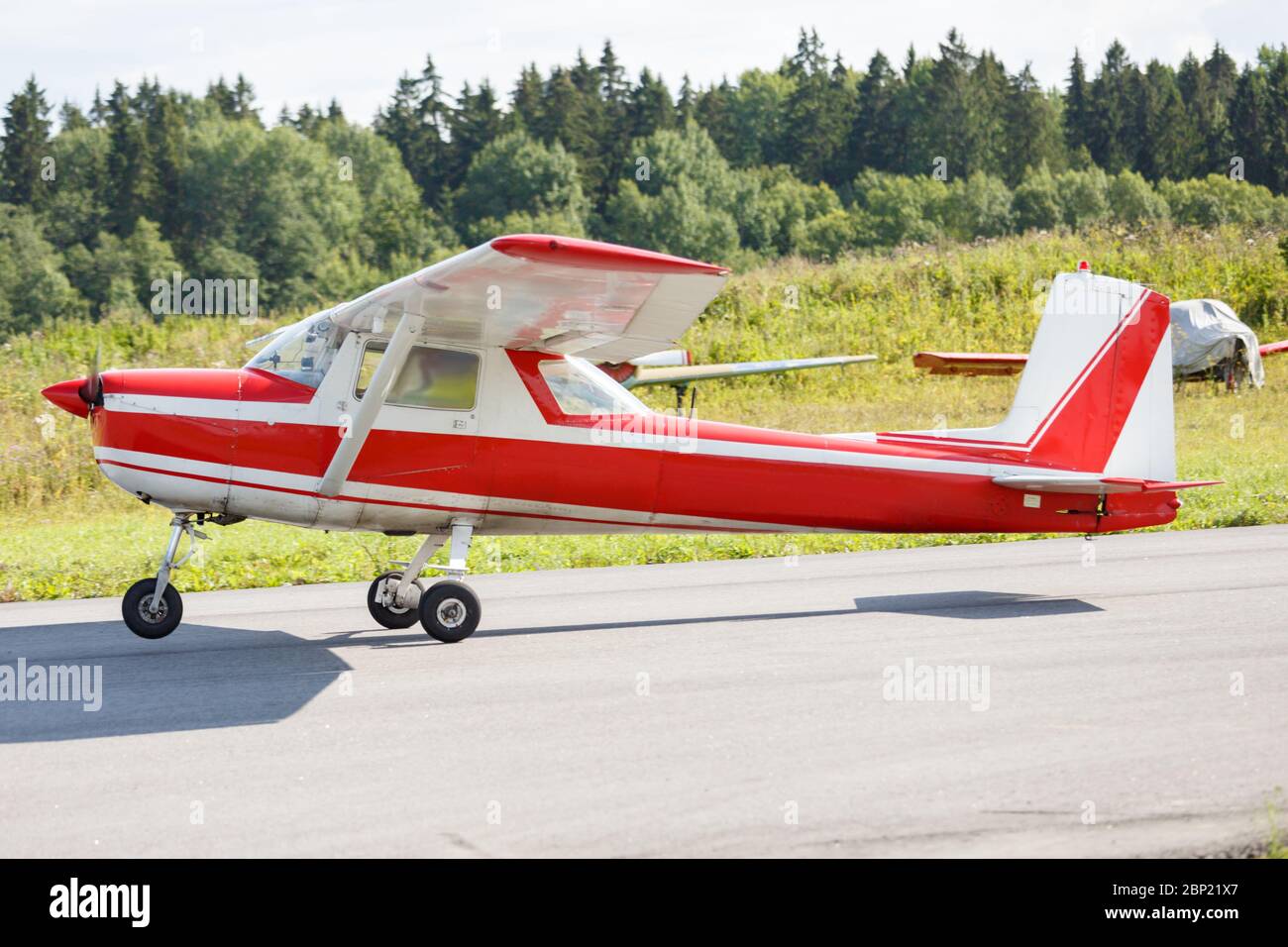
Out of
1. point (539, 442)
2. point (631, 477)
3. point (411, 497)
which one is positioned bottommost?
point (411, 497)

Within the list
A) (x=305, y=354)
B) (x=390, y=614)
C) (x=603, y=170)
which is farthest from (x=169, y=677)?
(x=603, y=170)

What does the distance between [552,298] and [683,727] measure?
2.98 meters

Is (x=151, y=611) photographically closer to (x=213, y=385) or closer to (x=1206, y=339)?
(x=213, y=385)

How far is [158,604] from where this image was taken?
8719mm

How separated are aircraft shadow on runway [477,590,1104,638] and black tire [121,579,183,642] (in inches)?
80.5

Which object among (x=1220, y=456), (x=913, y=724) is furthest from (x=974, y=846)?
(x=1220, y=456)

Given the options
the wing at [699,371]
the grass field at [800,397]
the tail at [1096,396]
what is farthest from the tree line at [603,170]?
the tail at [1096,396]

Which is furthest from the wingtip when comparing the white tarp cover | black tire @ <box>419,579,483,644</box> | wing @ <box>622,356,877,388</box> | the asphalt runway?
the white tarp cover

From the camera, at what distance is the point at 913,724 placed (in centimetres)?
632

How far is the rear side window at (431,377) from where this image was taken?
8797mm

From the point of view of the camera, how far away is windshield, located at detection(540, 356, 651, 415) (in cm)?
919

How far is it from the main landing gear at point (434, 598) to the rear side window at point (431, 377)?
88 cm

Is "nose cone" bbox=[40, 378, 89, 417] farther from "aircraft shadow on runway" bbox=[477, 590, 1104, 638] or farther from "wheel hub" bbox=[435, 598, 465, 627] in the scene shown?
"aircraft shadow on runway" bbox=[477, 590, 1104, 638]

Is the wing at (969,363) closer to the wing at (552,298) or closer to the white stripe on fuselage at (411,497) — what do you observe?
the white stripe on fuselage at (411,497)
